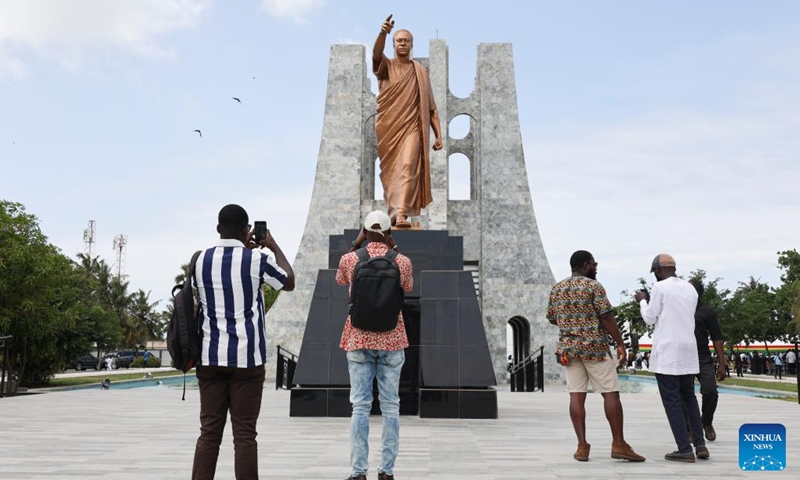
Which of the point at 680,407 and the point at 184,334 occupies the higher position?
the point at 184,334

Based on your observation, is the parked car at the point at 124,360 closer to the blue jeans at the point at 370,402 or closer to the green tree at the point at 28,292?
the green tree at the point at 28,292

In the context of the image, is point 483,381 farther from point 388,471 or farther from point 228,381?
point 228,381

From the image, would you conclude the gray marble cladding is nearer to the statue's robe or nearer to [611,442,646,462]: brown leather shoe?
the statue's robe

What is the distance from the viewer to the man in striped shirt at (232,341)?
3.80 meters

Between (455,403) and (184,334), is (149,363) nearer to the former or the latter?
(455,403)

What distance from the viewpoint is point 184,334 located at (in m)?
3.77

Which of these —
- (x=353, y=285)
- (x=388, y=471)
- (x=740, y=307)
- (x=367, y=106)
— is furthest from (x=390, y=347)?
(x=740, y=307)

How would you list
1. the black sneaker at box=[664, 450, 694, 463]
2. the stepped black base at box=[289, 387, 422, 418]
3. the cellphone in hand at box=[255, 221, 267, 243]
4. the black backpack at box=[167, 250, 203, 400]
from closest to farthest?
the black backpack at box=[167, 250, 203, 400], the cellphone in hand at box=[255, 221, 267, 243], the black sneaker at box=[664, 450, 694, 463], the stepped black base at box=[289, 387, 422, 418]

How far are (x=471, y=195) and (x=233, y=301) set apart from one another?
87.4 feet

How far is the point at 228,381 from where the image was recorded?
3891 mm

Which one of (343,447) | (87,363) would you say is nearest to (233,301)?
(343,447)

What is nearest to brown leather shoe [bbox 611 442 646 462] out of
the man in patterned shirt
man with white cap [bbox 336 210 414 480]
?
the man in patterned shirt

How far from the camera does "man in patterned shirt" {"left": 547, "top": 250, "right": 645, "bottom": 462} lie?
18.7ft

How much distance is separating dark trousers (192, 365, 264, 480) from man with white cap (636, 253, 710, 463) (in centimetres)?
323
